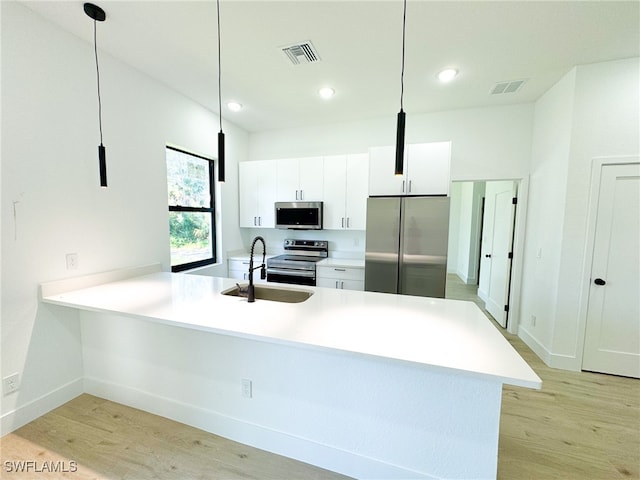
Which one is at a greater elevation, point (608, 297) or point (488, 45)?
point (488, 45)

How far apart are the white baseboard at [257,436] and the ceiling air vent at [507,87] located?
3500mm

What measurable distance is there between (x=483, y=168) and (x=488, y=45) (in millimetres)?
1616

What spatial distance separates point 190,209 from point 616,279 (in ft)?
15.5

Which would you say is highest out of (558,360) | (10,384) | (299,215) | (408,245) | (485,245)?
(299,215)

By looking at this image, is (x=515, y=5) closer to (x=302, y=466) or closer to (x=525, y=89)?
(x=525, y=89)

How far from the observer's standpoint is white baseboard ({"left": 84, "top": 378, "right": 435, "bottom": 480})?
147 cm

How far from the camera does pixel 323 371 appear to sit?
4.99 ft

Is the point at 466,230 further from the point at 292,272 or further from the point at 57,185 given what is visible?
the point at 57,185

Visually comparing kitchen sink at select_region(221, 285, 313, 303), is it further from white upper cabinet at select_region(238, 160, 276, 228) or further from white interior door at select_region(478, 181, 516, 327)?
white interior door at select_region(478, 181, 516, 327)

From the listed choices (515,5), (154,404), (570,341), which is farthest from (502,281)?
(154,404)

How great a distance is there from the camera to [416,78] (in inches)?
105

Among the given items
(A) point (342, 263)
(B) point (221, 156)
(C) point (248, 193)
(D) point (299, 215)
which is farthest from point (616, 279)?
(C) point (248, 193)

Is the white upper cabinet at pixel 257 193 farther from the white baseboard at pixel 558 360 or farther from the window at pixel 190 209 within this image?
the white baseboard at pixel 558 360

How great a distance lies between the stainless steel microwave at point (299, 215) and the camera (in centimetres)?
375
